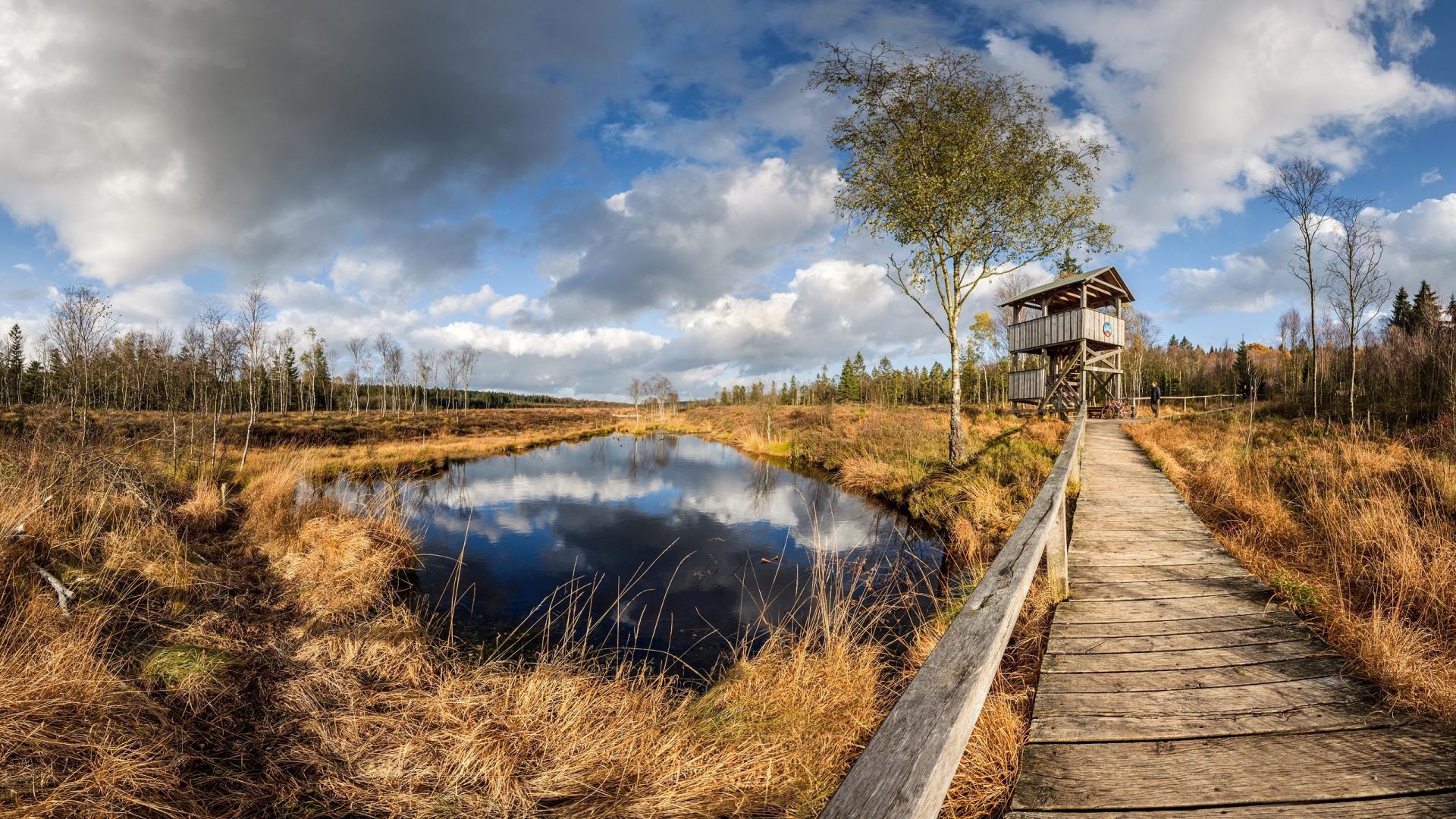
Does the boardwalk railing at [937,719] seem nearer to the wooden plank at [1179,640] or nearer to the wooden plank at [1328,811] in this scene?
the wooden plank at [1328,811]

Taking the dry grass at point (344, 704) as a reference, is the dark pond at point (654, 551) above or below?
below

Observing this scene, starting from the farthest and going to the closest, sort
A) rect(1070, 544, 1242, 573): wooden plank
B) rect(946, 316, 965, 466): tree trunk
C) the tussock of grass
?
rect(946, 316, 965, 466): tree trunk
rect(1070, 544, 1242, 573): wooden plank
the tussock of grass

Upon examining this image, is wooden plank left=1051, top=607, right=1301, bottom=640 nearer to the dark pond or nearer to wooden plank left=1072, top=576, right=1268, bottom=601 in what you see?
wooden plank left=1072, top=576, right=1268, bottom=601

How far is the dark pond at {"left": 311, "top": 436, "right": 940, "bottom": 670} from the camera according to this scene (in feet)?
24.7

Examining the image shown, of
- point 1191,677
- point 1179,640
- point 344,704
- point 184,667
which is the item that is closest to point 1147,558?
point 1179,640

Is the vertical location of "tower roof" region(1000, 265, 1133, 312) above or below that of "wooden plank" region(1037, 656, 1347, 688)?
above

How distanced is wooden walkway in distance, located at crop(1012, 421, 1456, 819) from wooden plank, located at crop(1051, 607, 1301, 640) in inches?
0.5

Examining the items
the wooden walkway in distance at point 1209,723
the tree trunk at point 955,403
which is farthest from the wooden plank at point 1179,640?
the tree trunk at point 955,403

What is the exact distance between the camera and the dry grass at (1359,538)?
2.96m

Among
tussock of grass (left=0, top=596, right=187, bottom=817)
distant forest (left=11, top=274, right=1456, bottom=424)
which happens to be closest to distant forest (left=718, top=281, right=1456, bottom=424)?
distant forest (left=11, top=274, right=1456, bottom=424)

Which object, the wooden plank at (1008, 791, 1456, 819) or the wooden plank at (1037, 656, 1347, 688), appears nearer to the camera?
the wooden plank at (1008, 791, 1456, 819)

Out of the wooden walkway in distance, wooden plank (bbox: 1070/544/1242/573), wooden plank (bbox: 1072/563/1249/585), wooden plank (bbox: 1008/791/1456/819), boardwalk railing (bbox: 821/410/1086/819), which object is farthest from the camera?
wooden plank (bbox: 1070/544/1242/573)

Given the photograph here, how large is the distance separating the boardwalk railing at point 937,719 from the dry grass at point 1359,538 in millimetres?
2401

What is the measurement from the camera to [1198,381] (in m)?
58.1
